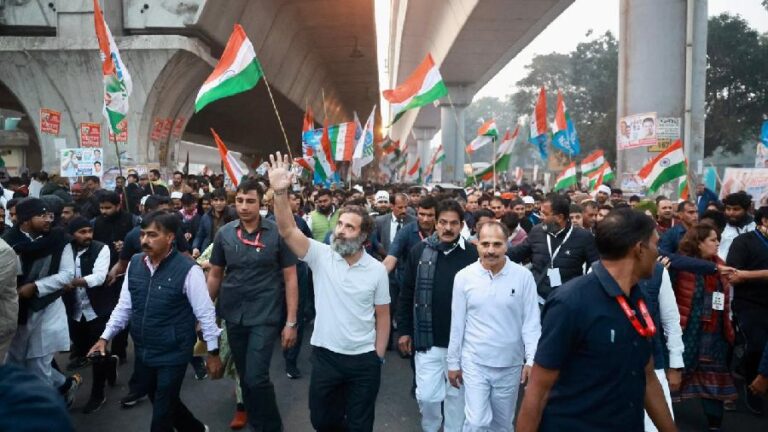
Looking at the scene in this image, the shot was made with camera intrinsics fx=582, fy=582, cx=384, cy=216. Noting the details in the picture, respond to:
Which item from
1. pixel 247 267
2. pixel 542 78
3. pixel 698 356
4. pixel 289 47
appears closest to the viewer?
pixel 247 267

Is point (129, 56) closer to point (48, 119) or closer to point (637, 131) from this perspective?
point (48, 119)

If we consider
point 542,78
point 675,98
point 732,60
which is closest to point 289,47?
point 675,98

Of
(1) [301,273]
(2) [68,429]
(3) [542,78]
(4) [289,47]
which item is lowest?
(1) [301,273]

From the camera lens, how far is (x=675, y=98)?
12492 mm

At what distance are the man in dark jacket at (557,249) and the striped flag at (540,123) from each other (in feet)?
28.6

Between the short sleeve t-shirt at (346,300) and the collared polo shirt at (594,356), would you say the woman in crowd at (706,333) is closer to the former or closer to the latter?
the short sleeve t-shirt at (346,300)

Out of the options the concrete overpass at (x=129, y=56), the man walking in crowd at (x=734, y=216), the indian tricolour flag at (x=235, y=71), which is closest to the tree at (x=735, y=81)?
the concrete overpass at (x=129, y=56)

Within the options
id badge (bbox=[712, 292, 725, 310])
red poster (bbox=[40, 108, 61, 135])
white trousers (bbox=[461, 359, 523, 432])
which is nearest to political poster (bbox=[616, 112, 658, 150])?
id badge (bbox=[712, 292, 725, 310])

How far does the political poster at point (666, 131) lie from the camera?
12242mm

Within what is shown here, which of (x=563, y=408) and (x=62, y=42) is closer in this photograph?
(x=563, y=408)

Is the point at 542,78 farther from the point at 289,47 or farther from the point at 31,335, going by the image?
the point at 31,335

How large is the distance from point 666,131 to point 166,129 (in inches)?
519

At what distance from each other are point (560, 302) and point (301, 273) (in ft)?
15.6

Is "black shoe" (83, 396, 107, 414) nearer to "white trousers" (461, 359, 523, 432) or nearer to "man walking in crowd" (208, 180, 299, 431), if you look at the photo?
"man walking in crowd" (208, 180, 299, 431)
